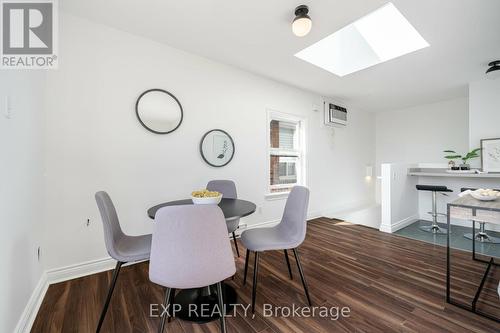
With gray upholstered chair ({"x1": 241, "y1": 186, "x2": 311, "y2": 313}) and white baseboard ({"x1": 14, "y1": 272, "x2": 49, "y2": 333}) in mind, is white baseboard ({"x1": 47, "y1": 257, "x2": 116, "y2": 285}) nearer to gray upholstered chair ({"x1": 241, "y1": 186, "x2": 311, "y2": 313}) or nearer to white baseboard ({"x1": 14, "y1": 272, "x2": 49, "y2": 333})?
white baseboard ({"x1": 14, "y1": 272, "x2": 49, "y2": 333})

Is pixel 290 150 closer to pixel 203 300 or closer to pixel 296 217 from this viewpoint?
pixel 296 217

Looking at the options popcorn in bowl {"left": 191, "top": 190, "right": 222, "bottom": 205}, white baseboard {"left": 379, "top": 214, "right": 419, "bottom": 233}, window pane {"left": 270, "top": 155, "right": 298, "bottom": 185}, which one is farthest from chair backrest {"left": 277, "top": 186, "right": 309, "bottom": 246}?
white baseboard {"left": 379, "top": 214, "right": 419, "bottom": 233}

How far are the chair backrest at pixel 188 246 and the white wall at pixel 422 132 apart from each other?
19.1 ft

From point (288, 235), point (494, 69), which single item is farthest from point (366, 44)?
point (288, 235)

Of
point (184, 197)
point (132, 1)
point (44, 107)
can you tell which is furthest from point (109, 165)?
point (132, 1)

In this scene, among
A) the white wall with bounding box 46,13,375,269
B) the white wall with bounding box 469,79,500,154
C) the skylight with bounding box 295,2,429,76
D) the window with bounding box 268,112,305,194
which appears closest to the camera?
the white wall with bounding box 46,13,375,269

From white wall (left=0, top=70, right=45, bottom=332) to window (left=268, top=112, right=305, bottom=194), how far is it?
113 inches

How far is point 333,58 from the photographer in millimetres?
3281

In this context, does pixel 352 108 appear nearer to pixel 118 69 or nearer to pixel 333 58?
pixel 333 58

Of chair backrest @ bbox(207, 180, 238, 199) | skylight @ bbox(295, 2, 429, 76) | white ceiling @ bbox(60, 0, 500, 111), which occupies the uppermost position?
skylight @ bbox(295, 2, 429, 76)

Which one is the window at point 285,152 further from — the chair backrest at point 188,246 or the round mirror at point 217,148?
the chair backrest at point 188,246

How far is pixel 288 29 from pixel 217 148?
1672 millimetres

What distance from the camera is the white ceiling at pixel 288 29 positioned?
191cm

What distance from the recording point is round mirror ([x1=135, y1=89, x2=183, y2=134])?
2.37 m
